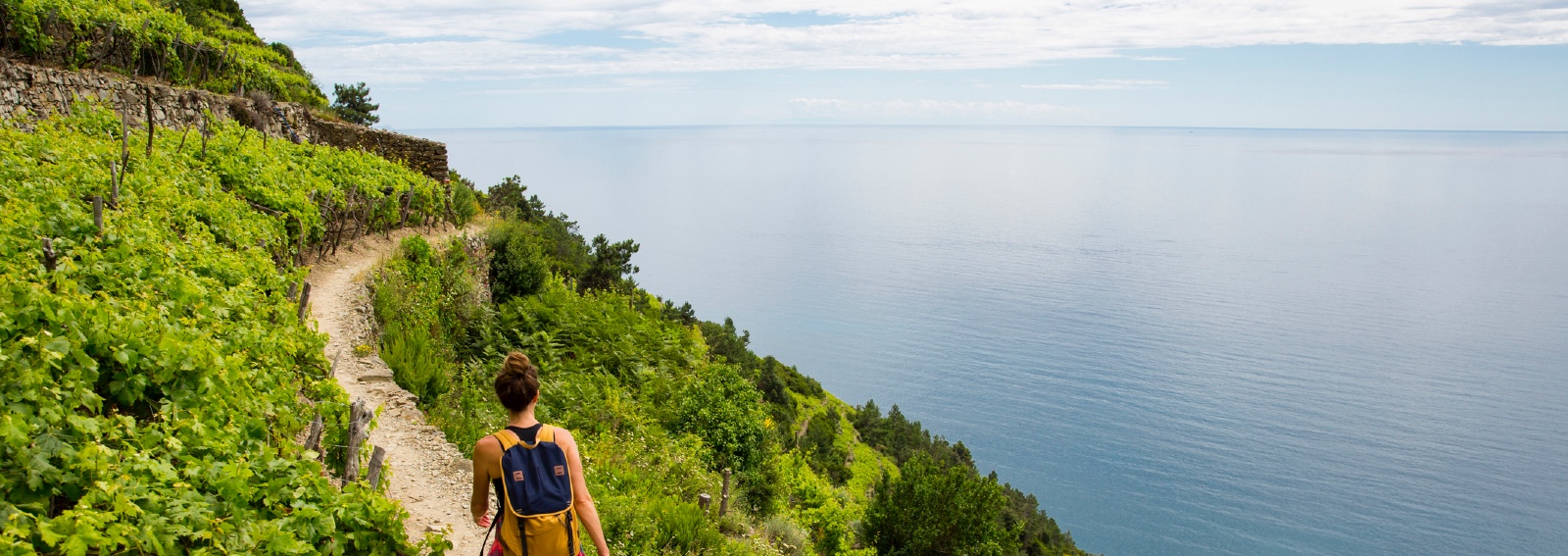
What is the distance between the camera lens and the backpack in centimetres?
487

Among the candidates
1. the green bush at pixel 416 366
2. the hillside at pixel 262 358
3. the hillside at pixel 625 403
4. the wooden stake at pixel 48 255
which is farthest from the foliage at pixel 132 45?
the wooden stake at pixel 48 255

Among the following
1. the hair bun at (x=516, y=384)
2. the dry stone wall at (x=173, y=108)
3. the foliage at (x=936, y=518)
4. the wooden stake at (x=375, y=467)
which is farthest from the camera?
the foliage at (x=936, y=518)

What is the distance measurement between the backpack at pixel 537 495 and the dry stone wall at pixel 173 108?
40.3 ft

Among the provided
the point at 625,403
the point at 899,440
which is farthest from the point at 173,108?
the point at 899,440

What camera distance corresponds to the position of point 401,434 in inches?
389

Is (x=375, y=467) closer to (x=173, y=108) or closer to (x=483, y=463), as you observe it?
(x=483, y=463)

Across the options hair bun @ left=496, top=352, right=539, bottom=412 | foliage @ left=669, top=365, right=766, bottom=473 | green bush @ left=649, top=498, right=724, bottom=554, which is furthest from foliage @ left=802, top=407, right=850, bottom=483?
hair bun @ left=496, top=352, right=539, bottom=412

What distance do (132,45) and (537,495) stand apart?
24.2m

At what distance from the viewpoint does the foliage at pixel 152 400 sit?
489 centimetres

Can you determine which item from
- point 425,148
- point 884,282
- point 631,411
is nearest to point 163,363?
point 631,411

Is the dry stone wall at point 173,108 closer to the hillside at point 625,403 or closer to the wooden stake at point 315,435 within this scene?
the hillside at point 625,403

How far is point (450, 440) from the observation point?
1062cm

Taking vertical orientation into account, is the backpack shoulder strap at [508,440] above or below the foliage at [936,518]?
above

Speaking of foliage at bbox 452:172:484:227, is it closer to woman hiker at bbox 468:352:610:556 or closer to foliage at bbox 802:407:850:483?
woman hiker at bbox 468:352:610:556
